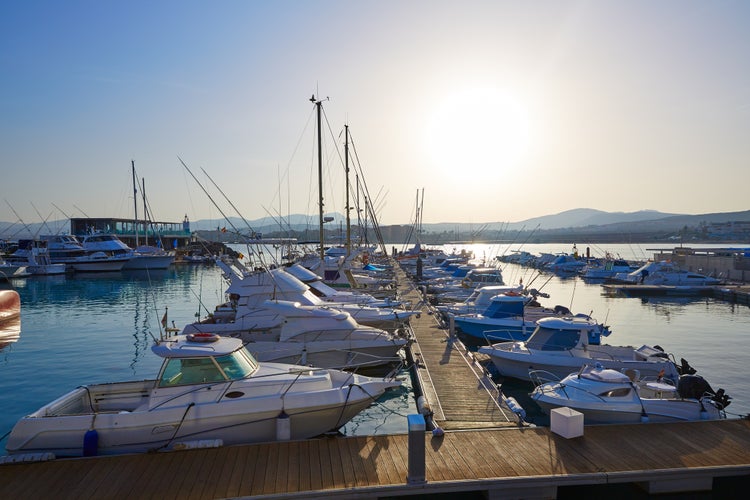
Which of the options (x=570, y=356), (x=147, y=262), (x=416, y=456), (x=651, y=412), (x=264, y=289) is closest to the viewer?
(x=416, y=456)

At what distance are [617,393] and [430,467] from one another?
6.09 meters

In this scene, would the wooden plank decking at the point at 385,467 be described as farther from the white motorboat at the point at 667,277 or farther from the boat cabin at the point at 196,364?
the white motorboat at the point at 667,277

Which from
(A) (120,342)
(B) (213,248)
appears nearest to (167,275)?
(B) (213,248)

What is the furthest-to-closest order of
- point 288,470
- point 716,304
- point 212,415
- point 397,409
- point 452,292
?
point 716,304 → point 452,292 → point 397,409 → point 212,415 → point 288,470

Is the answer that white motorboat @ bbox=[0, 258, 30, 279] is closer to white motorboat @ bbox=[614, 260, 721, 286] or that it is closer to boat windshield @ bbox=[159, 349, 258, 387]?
boat windshield @ bbox=[159, 349, 258, 387]

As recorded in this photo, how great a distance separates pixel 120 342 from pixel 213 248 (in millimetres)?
76508

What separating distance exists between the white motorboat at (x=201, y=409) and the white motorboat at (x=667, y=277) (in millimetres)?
47767

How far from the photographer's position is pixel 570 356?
1650 centimetres

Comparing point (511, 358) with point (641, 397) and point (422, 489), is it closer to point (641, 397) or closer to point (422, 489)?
point (641, 397)

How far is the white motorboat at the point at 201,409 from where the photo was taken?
32.5 feet

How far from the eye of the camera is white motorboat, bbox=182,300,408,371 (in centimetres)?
1728

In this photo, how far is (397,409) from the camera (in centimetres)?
1566

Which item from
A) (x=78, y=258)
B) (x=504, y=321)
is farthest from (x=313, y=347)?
(x=78, y=258)

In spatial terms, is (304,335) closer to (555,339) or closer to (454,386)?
(454,386)
